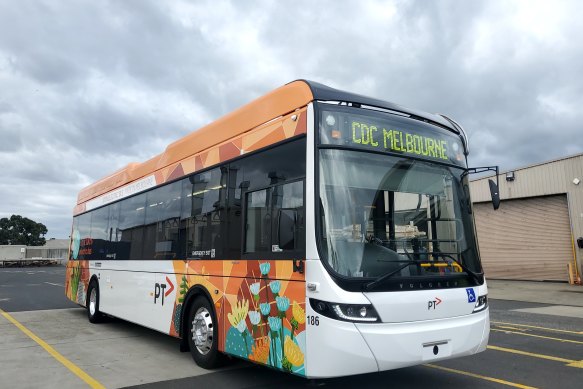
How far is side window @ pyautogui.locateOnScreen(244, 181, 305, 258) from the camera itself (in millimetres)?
4605

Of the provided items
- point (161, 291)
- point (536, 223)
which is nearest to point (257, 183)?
point (161, 291)

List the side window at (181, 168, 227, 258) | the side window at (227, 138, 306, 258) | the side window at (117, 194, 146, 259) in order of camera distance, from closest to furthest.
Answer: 1. the side window at (227, 138, 306, 258)
2. the side window at (181, 168, 227, 258)
3. the side window at (117, 194, 146, 259)

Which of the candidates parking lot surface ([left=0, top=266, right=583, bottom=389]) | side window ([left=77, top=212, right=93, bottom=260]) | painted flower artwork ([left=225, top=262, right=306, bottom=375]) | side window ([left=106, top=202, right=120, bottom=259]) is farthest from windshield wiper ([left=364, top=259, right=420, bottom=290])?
side window ([left=77, top=212, right=93, bottom=260])

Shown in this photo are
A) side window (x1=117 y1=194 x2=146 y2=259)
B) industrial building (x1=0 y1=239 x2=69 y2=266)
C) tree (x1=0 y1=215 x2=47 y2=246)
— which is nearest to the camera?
side window (x1=117 y1=194 x2=146 y2=259)

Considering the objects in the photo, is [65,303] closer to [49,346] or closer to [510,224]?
[49,346]

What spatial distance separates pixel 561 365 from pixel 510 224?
17121 millimetres

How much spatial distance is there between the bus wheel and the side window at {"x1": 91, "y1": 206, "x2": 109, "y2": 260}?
68 cm

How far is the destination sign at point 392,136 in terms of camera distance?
15.3 ft

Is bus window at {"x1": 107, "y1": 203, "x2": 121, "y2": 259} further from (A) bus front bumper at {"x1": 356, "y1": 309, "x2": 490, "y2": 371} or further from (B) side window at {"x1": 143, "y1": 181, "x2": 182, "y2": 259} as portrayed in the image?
(A) bus front bumper at {"x1": 356, "y1": 309, "x2": 490, "y2": 371}

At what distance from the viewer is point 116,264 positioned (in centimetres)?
946

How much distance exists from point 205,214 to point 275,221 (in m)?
1.78

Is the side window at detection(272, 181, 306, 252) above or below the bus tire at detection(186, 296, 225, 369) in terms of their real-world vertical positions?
above

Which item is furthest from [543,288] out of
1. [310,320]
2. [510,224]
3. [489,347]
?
[310,320]

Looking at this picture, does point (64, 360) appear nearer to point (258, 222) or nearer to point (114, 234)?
point (114, 234)
